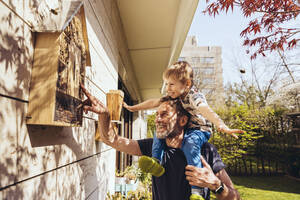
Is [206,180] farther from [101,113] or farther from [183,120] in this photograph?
[101,113]

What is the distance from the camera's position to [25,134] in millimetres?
690

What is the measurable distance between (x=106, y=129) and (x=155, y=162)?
47 centimetres

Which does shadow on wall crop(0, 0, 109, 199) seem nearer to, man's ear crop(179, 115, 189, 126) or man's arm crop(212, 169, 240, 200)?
man's ear crop(179, 115, 189, 126)

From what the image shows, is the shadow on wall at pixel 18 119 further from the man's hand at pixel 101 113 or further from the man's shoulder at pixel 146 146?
the man's shoulder at pixel 146 146

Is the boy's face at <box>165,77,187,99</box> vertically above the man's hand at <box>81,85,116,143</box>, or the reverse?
the boy's face at <box>165,77,187,99</box>

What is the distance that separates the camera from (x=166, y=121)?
1.33 metres

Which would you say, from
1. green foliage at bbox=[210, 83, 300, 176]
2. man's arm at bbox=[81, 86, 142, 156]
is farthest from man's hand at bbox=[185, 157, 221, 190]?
green foliage at bbox=[210, 83, 300, 176]

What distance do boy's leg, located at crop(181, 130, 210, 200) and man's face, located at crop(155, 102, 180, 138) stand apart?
140 millimetres

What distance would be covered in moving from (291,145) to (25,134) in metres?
10.1

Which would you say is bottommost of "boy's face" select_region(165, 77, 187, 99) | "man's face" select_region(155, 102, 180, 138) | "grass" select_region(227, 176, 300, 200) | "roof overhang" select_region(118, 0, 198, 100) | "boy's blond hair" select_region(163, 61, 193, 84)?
"grass" select_region(227, 176, 300, 200)

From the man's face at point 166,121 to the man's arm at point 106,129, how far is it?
375 millimetres

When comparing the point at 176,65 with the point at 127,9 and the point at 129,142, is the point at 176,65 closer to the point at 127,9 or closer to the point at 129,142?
the point at 129,142

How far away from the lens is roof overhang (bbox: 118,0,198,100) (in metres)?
2.74

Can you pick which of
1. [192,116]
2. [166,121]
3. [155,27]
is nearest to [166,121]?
[166,121]
